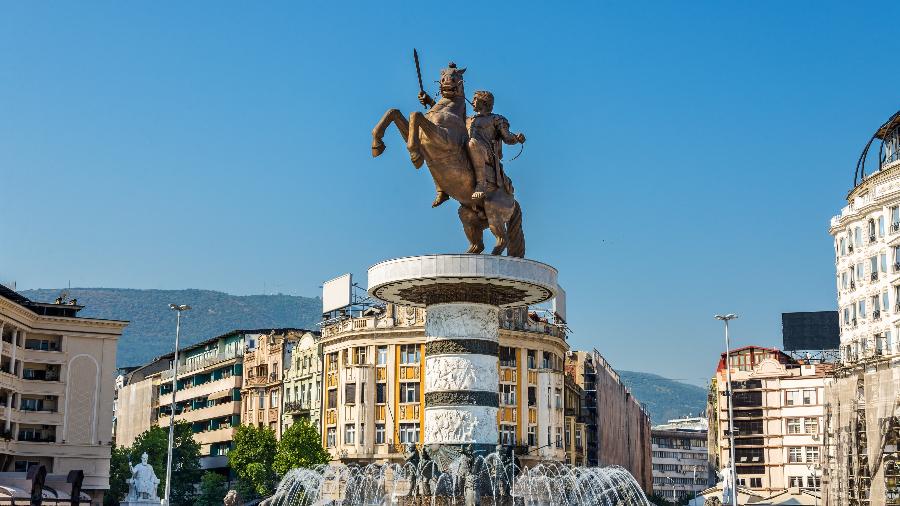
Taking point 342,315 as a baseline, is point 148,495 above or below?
below

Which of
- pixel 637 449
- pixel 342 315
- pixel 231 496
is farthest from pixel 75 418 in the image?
pixel 637 449

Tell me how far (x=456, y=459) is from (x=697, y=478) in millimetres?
150809

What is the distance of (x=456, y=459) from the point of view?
999 inches

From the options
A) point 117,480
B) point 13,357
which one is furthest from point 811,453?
point 13,357

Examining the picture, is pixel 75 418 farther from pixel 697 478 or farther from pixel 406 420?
pixel 697 478

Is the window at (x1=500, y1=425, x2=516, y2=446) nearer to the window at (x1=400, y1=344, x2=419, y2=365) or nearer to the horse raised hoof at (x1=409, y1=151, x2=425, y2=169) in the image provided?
the window at (x1=400, y1=344, x2=419, y2=365)

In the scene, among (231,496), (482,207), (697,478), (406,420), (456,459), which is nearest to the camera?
(456,459)

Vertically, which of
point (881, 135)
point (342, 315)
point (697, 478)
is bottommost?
point (697, 478)

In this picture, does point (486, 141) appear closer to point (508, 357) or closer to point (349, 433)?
point (508, 357)

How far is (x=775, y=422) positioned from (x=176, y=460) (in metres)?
44.5

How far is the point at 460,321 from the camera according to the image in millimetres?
26562

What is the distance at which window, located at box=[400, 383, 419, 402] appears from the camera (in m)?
71.4

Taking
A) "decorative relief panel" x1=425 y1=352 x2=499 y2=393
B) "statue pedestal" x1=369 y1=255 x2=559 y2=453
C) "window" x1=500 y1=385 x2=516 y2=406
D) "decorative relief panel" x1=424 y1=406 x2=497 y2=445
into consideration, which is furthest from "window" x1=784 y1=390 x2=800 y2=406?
"decorative relief panel" x1=424 y1=406 x2=497 y2=445

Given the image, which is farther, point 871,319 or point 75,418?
point 75,418
